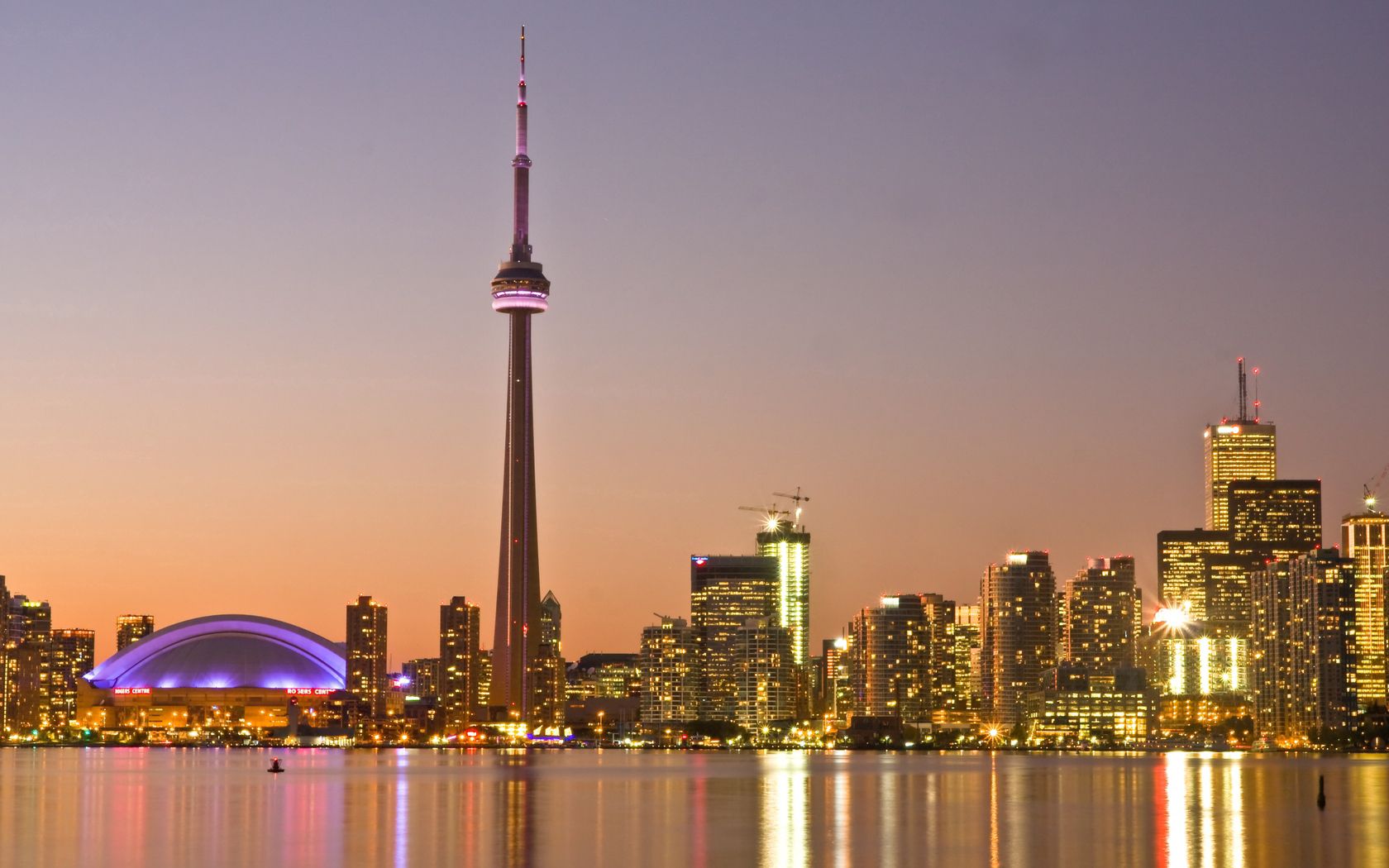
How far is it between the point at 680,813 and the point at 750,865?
3695 cm

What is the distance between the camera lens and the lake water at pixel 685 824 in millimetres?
92812

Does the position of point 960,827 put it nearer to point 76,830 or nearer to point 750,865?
point 750,865

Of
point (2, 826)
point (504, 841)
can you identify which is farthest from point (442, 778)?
point (504, 841)

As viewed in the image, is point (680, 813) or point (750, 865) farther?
point (680, 813)

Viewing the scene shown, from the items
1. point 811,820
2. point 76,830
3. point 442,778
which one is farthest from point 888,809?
point 442,778

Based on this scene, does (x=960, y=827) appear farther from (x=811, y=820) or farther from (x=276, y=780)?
(x=276, y=780)

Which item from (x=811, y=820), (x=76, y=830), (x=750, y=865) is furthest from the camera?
(x=811, y=820)

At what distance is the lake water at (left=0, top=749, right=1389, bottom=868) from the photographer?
9281 cm

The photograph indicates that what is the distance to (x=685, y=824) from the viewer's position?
113750 mm

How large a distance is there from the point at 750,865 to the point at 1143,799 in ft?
222

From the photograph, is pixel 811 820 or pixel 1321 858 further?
pixel 811 820

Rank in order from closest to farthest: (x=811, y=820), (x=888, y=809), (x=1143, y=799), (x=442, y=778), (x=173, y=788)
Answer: (x=811, y=820), (x=888, y=809), (x=1143, y=799), (x=173, y=788), (x=442, y=778)

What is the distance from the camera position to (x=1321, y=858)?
94.2m

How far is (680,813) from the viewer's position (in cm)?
12419
